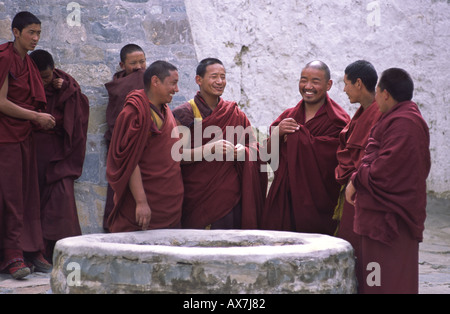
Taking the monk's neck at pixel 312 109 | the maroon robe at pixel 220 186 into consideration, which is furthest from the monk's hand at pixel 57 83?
the monk's neck at pixel 312 109

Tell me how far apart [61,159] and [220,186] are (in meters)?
1.48

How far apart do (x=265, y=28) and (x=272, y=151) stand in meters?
2.65

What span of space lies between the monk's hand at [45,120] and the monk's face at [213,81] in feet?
3.79

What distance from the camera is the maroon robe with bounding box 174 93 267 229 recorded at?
4.69m

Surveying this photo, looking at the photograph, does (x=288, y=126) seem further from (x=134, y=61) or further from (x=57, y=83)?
(x=57, y=83)

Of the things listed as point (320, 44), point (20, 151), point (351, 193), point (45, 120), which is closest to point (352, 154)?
point (351, 193)

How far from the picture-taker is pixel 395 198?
3533mm

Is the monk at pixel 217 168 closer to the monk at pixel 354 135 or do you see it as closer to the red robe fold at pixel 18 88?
the monk at pixel 354 135

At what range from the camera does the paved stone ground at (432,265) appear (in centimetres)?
451

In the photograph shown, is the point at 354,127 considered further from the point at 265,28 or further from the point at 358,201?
the point at 265,28

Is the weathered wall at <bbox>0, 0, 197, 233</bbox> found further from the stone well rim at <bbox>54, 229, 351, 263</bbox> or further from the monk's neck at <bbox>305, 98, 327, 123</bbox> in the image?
the stone well rim at <bbox>54, 229, 351, 263</bbox>

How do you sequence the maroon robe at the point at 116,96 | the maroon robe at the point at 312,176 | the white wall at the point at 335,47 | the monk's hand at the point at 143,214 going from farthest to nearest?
1. the white wall at the point at 335,47
2. the maroon robe at the point at 116,96
3. the maroon robe at the point at 312,176
4. the monk's hand at the point at 143,214

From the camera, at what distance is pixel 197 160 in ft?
15.3
